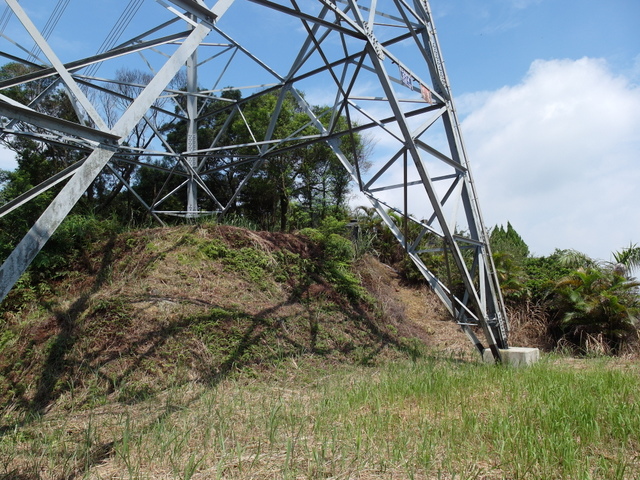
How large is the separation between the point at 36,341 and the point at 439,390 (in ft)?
18.3

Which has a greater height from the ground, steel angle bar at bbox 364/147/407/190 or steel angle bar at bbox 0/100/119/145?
steel angle bar at bbox 364/147/407/190

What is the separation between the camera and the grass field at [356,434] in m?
3.30

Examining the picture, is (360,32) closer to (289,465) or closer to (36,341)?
(289,465)

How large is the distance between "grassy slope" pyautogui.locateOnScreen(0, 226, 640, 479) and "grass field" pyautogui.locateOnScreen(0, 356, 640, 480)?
0.07 feet

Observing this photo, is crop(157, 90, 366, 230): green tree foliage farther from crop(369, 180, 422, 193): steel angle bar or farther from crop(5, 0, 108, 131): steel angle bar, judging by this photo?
crop(5, 0, 108, 131): steel angle bar

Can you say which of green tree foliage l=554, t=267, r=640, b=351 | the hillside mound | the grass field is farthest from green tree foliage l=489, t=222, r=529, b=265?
the grass field

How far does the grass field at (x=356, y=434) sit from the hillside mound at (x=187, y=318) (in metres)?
0.70

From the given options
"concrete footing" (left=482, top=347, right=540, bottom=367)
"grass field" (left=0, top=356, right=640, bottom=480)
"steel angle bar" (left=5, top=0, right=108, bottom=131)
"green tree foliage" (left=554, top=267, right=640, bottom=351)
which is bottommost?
"grass field" (left=0, top=356, right=640, bottom=480)

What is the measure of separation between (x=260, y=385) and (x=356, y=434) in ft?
8.80

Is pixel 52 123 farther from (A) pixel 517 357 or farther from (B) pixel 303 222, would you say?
(B) pixel 303 222

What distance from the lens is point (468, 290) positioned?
7852 millimetres

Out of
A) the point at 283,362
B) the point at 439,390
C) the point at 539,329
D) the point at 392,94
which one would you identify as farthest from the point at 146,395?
the point at 539,329

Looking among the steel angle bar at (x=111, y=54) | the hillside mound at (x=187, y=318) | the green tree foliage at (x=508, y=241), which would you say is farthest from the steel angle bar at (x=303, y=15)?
the green tree foliage at (x=508, y=241)

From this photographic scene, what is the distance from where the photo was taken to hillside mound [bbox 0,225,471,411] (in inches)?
248
